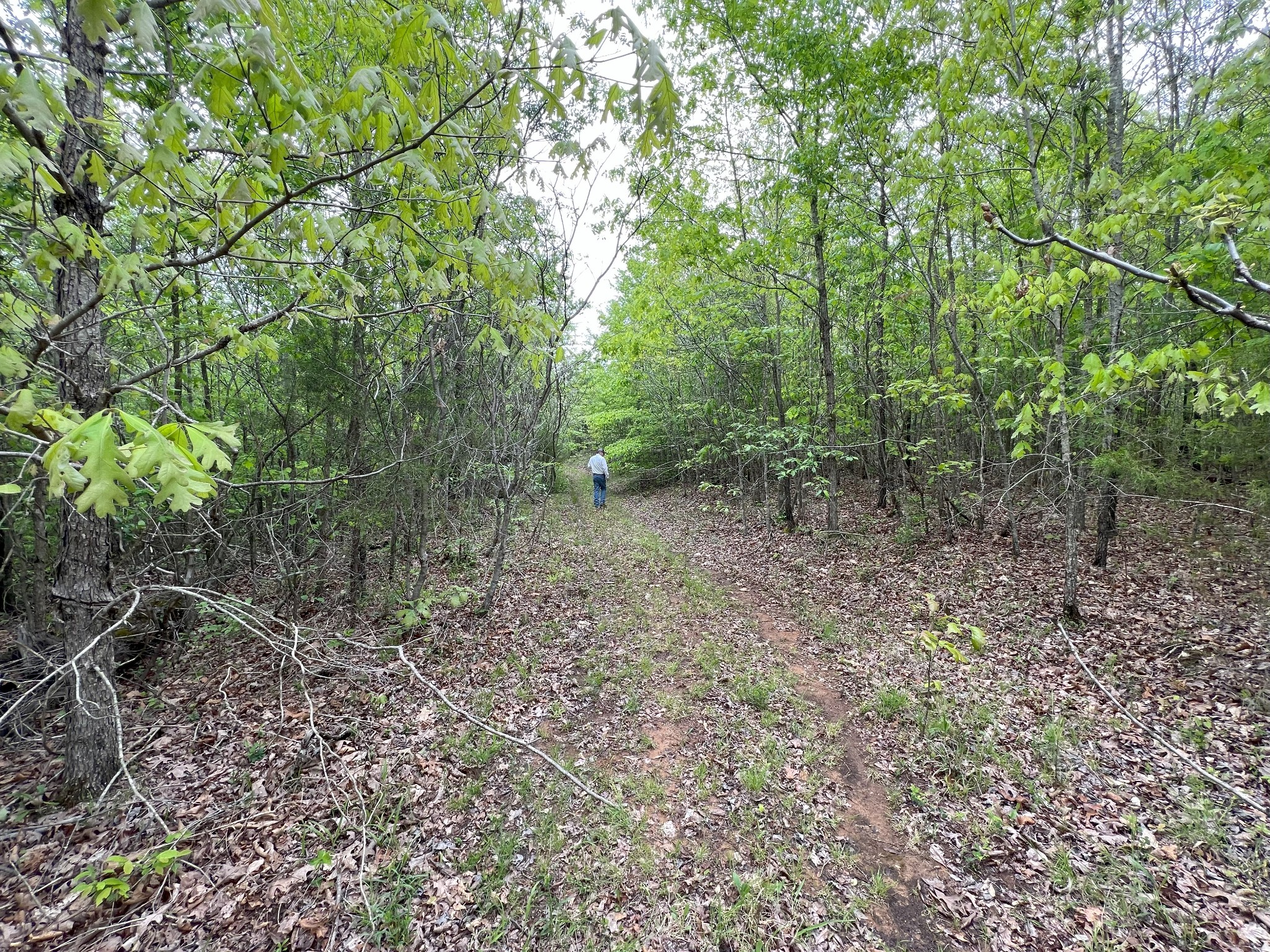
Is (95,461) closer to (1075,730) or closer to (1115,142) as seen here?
(1075,730)

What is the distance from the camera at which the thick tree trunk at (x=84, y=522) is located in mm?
2576

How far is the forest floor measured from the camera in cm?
281

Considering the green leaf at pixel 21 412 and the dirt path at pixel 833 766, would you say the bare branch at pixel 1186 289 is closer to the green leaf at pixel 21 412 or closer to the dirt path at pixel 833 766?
the green leaf at pixel 21 412

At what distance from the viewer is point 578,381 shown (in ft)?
60.0

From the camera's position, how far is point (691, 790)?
12.7 feet

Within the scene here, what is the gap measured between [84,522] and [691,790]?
4.63 metres

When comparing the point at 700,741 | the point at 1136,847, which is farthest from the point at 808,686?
the point at 1136,847

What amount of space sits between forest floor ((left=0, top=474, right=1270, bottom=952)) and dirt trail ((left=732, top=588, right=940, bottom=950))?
0.02 m

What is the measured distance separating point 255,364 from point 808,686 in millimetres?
6951

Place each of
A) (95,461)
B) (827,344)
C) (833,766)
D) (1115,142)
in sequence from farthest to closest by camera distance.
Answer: (827,344), (1115,142), (833,766), (95,461)

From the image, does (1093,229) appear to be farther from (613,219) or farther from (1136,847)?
(613,219)

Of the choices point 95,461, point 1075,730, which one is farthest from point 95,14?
point 1075,730

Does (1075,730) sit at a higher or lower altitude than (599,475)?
lower

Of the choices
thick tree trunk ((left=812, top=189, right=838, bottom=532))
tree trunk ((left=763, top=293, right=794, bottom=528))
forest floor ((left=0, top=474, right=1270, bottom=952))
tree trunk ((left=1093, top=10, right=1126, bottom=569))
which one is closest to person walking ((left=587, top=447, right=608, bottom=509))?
tree trunk ((left=763, top=293, right=794, bottom=528))
